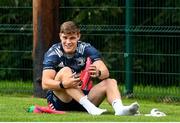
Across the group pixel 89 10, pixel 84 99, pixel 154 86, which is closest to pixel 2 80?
pixel 89 10

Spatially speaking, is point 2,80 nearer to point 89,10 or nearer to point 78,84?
point 89,10

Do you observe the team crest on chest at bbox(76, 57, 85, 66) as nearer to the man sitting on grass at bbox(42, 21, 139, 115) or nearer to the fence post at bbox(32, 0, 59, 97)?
the man sitting on grass at bbox(42, 21, 139, 115)

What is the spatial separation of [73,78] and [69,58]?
1.60 feet

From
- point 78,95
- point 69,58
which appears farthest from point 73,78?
point 69,58

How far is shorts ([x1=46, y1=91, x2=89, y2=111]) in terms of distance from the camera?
9.36 m

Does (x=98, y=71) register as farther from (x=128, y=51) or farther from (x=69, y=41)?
(x=128, y=51)

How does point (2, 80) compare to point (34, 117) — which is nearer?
point (34, 117)

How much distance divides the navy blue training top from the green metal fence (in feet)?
16.5

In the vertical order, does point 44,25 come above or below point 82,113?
above

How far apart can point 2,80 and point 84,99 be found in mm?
7142

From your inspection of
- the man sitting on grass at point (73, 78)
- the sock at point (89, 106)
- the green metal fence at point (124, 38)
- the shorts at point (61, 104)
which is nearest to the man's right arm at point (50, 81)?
the man sitting on grass at point (73, 78)

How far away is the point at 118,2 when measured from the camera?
1564 cm

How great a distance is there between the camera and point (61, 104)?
941cm

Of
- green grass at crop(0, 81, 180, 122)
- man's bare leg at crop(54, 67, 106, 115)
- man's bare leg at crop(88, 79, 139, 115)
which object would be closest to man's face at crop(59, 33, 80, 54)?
man's bare leg at crop(54, 67, 106, 115)
